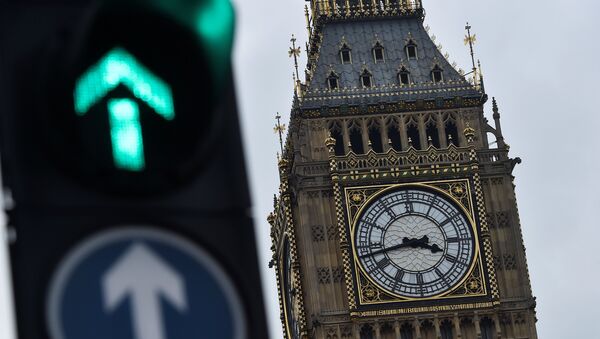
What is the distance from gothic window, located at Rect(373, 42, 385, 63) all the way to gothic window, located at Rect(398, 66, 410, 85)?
1.04 meters

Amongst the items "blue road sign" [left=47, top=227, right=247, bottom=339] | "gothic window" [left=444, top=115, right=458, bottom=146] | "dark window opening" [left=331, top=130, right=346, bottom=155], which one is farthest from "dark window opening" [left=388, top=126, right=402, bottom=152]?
"blue road sign" [left=47, top=227, right=247, bottom=339]

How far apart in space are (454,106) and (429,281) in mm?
7454

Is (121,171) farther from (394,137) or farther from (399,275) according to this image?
(394,137)

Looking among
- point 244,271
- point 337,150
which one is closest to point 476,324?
point 337,150

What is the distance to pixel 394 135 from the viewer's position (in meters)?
73.0

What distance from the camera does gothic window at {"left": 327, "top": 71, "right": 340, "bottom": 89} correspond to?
74.6 m

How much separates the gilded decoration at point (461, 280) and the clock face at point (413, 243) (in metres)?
0.17

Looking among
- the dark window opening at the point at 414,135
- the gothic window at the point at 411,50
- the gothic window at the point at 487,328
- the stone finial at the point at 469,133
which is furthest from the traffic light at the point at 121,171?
the gothic window at the point at 411,50

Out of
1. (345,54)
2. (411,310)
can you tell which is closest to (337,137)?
(345,54)

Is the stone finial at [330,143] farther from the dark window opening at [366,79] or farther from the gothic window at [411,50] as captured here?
the gothic window at [411,50]

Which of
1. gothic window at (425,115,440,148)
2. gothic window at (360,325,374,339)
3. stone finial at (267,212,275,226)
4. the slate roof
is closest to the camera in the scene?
gothic window at (360,325,374,339)

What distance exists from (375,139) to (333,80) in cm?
340

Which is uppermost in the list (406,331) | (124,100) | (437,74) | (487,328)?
(437,74)

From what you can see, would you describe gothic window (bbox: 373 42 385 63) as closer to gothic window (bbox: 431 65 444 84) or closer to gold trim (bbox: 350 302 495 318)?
gothic window (bbox: 431 65 444 84)
